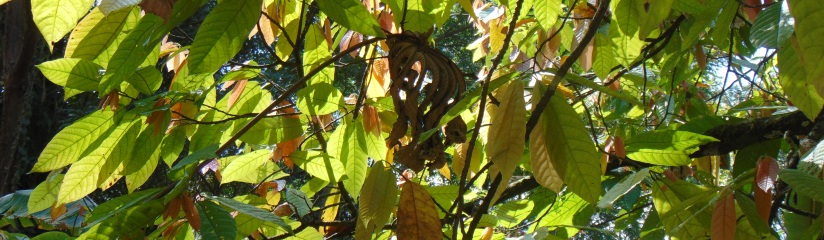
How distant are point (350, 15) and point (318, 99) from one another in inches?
19.7

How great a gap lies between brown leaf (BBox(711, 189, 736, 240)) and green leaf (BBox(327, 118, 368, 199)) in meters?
0.55

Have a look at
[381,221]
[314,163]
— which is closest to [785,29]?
[381,221]

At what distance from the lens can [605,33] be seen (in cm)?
132

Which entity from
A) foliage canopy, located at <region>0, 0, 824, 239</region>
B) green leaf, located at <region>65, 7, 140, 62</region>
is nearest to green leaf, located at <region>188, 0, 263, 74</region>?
foliage canopy, located at <region>0, 0, 824, 239</region>

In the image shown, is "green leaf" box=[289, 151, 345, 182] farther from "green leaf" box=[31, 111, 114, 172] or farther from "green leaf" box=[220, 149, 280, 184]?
"green leaf" box=[31, 111, 114, 172]

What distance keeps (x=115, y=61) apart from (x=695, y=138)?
2.55 ft

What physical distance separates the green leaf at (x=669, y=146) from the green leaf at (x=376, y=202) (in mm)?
406

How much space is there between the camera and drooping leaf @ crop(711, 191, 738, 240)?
2.48 ft

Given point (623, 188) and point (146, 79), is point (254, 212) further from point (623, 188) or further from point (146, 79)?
point (623, 188)

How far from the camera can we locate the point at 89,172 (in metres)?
0.91

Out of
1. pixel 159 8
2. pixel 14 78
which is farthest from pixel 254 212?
pixel 14 78

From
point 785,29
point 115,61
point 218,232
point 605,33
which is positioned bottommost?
point 218,232

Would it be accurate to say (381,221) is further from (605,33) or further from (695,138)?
(605,33)

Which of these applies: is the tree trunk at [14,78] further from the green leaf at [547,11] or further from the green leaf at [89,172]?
the green leaf at [547,11]
